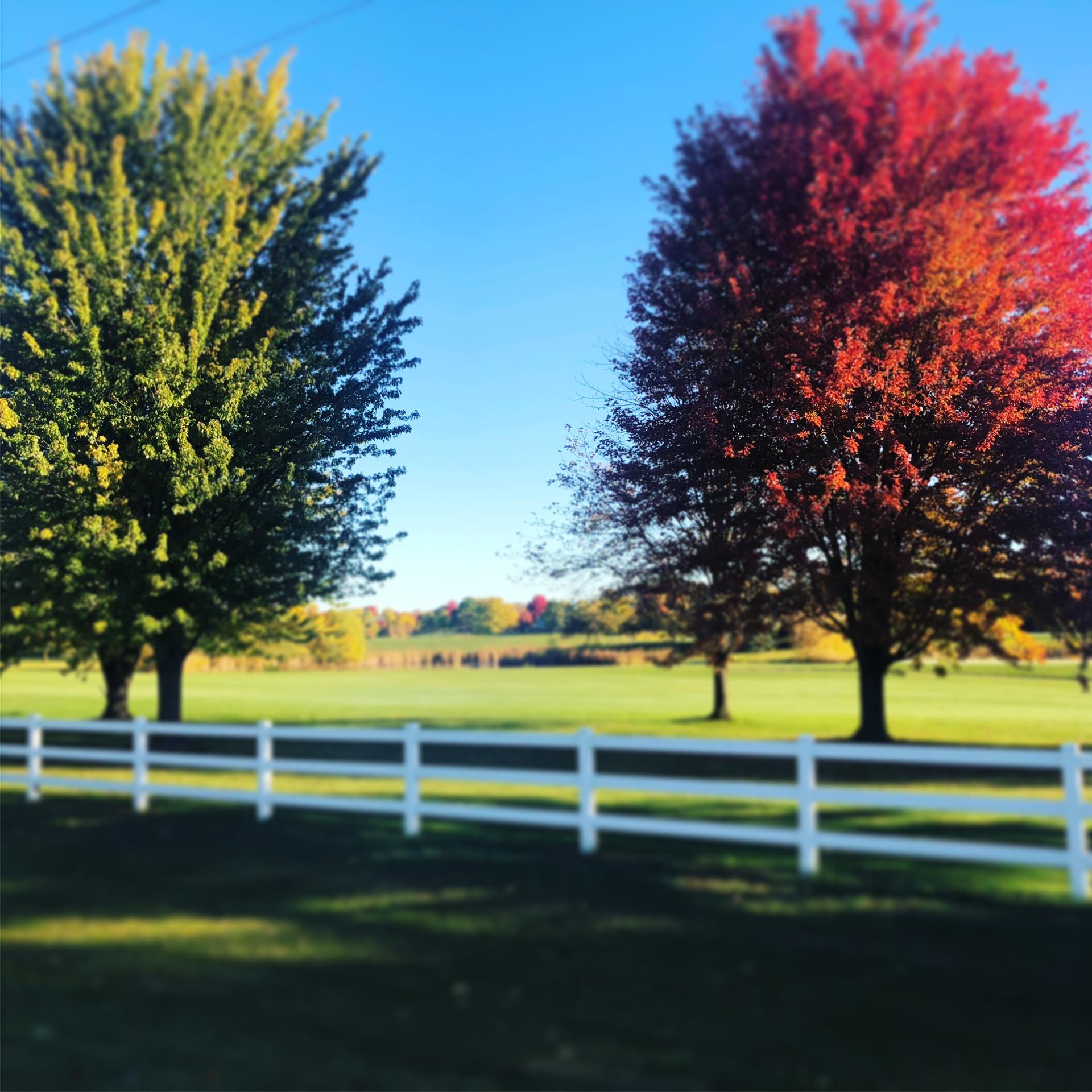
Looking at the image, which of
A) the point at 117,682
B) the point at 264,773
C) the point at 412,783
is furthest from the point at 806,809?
the point at 117,682

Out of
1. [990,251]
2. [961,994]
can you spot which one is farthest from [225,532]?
[961,994]

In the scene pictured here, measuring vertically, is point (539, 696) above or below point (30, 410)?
below

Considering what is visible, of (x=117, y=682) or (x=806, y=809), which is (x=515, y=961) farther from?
(x=117, y=682)

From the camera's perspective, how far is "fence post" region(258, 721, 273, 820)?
12609mm

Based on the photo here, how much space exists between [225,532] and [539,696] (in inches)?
809

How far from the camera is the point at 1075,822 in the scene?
8727 millimetres

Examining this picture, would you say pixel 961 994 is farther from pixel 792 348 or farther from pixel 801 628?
pixel 801 628

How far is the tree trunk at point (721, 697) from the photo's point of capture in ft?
100

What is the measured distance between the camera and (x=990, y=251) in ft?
67.4

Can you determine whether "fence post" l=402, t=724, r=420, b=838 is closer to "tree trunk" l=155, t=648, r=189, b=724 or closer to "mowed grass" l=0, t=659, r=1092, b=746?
"mowed grass" l=0, t=659, r=1092, b=746

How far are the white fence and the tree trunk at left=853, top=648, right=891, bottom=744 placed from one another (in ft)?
31.1

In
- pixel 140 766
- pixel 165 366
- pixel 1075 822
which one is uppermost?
pixel 165 366

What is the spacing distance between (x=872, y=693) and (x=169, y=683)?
55.5 ft

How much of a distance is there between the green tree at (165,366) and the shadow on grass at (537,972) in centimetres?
1285
